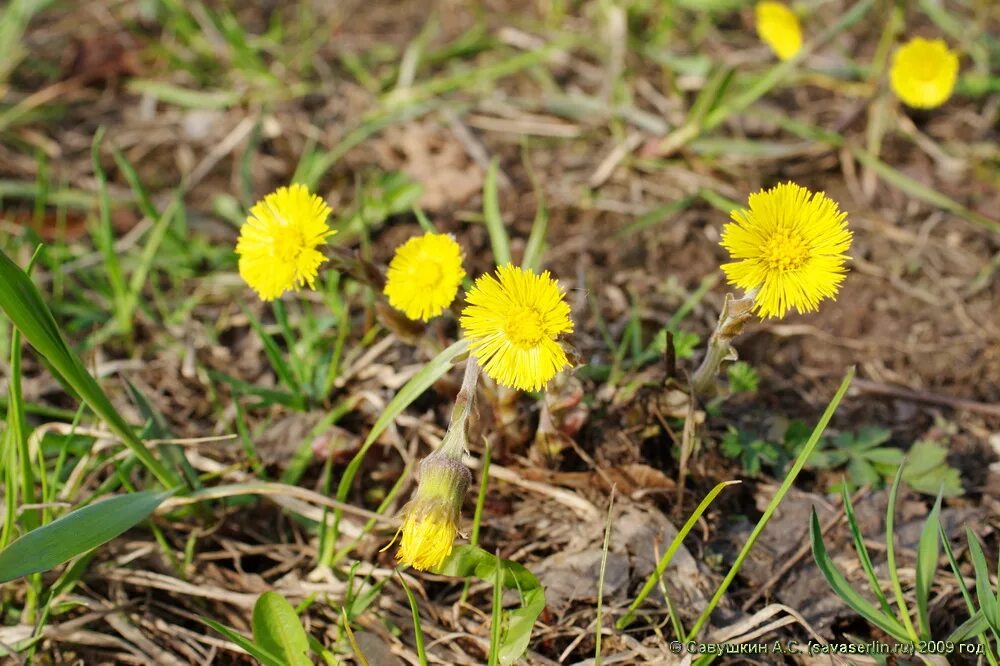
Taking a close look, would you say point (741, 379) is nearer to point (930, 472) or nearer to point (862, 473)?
point (862, 473)

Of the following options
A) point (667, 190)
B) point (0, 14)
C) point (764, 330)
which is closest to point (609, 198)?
point (667, 190)

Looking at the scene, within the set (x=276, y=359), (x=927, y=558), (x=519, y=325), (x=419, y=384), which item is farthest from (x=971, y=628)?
(x=276, y=359)

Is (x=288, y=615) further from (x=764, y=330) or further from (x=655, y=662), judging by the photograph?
(x=764, y=330)

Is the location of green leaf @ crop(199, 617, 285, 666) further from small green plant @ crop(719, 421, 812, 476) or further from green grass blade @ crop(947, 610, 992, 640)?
green grass blade @ crop(947, 610, 992, 640)

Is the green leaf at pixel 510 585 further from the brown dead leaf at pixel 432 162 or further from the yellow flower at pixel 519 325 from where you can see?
the brown dead leaf at pixel 432 162

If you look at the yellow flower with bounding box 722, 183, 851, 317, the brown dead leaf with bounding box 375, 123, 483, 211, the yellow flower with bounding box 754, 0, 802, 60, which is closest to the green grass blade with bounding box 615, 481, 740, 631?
the yellow flower with bounding box 722, 183, 851, 317
